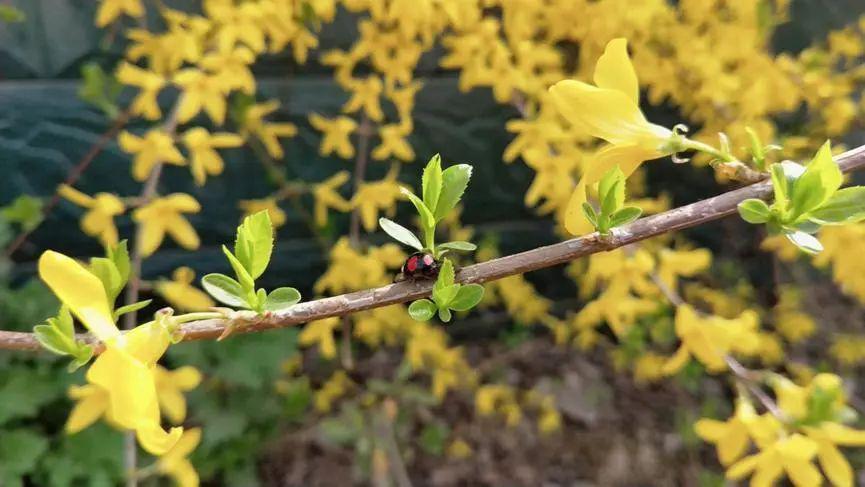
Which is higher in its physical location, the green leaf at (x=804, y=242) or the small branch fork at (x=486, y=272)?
the green leaf at (x=804, y=242)

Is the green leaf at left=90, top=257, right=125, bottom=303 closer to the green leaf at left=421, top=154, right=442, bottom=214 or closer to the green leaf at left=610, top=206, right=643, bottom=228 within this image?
the green leaf at left=421, top=154, right=442, bottom=214

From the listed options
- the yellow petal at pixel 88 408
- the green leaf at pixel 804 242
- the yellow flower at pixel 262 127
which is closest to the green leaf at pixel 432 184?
the green leaf at pixel 804 242

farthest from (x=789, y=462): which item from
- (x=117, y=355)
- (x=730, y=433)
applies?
(x=117, y=355)

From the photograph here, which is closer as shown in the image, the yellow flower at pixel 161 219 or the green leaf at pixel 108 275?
the green leaf at pixel 108 275

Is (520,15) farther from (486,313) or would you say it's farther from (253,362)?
(486,313)

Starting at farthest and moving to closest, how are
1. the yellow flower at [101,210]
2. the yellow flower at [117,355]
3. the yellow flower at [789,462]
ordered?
the yellow flower at [101,210], the yellow flower at [789,462], the yellow flower at [117,355]

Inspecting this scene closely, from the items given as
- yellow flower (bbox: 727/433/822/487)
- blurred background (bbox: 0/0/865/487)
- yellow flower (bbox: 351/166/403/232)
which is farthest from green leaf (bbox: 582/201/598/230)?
blurred background (bbox: 0/0/865/487)

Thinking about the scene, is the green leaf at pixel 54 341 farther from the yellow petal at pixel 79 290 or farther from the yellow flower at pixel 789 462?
the yellow flower at pixel 789 462
